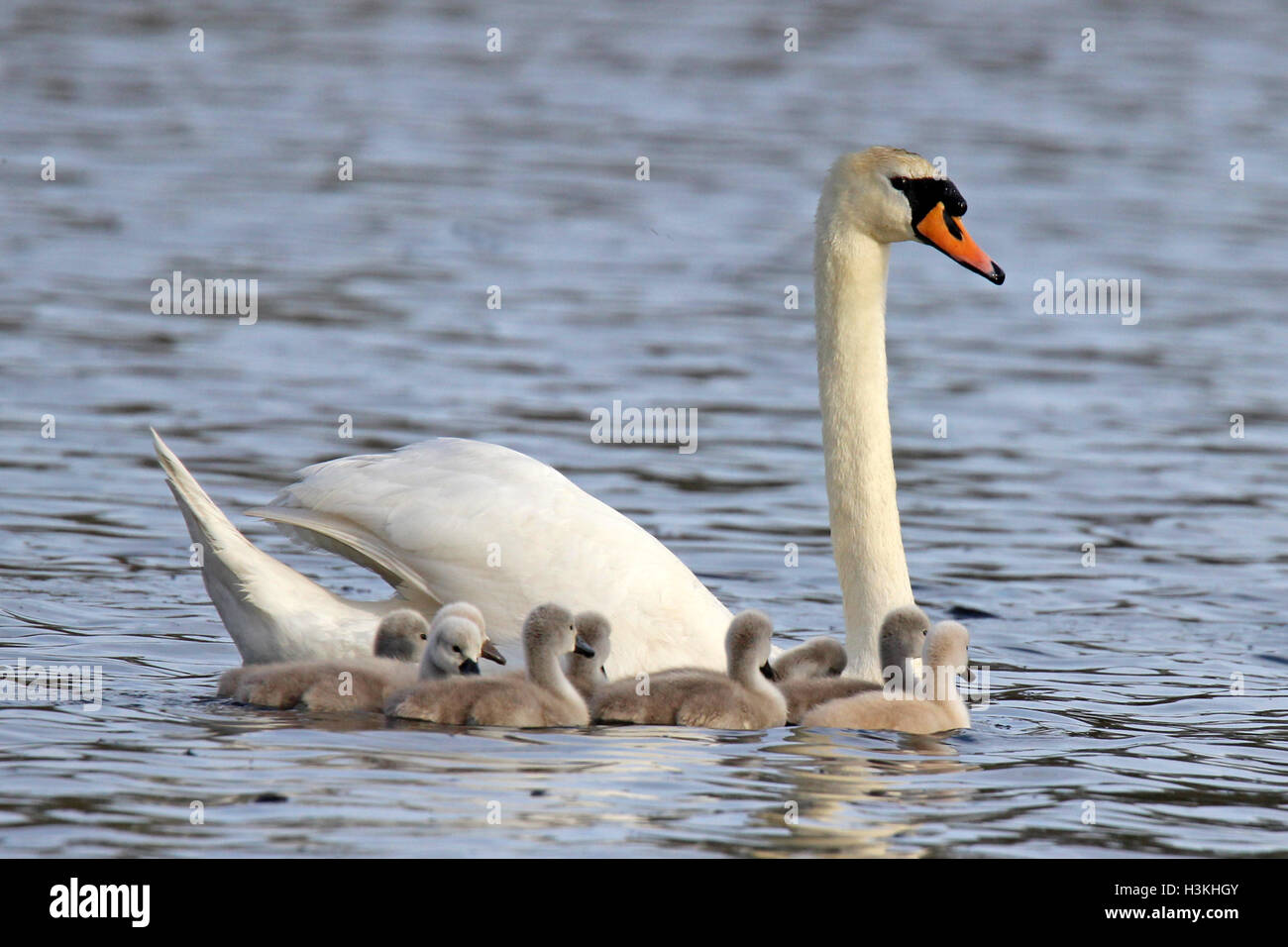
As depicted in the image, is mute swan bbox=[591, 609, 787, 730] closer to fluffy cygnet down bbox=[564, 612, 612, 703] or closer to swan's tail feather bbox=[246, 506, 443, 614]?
fluffy cygnet down bbox=[564, 612, 612, 703]

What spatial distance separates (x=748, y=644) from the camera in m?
7.73

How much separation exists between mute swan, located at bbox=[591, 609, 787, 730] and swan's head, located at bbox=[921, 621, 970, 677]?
1.81 ft

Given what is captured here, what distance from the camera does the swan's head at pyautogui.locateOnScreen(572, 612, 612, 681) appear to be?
785 centimetres

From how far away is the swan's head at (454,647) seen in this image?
299 inches

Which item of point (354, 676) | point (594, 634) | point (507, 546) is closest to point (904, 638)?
point (594, 634)

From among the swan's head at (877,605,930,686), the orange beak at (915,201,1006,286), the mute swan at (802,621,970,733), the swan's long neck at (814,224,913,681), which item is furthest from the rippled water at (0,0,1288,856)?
the orange beak at (915,201,1006,286)

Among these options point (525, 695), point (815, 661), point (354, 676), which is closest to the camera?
point (525, 695)

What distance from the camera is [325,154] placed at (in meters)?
21.4

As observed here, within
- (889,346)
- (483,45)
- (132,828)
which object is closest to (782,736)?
(132,828)

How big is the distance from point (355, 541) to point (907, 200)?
231cm

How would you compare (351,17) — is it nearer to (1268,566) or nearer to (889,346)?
(889,346)

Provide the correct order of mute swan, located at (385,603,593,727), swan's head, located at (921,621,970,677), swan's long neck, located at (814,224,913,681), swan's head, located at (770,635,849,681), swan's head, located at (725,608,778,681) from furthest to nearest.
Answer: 1. swan's long neck, located at (814,224,913,681)
2. swan's head, located at (770,635,849,681)
3. swan's head, located at (921,621,970,677)
4. swan's head, located at (725,608,778,681)
5. mute swan, located at (385,603,593,727)

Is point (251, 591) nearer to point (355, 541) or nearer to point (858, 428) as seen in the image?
point (355, 541)
